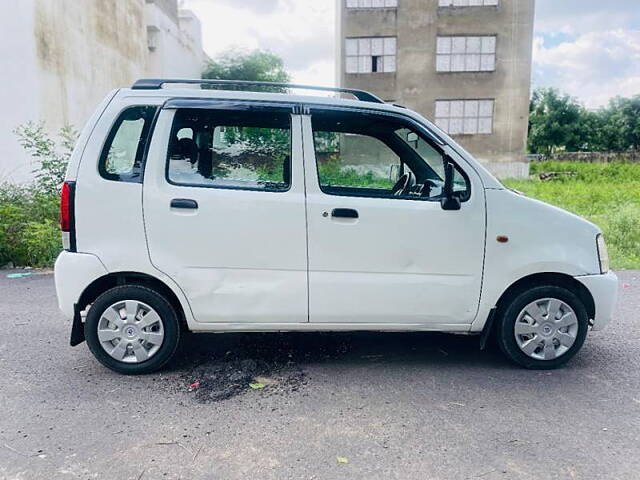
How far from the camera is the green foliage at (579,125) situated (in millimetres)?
49794

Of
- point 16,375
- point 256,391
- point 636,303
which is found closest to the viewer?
point 256,391

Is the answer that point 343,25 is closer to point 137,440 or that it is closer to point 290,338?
point 290,338

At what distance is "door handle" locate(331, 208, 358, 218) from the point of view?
3.68 meters

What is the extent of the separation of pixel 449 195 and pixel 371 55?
2520 centimetres

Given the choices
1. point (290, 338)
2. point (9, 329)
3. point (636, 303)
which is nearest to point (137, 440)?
point (290, 338)

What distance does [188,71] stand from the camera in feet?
91.9

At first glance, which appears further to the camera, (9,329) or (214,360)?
(9,329)

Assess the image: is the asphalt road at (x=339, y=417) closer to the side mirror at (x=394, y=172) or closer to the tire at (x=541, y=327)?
the tire at (x=541, y=327)

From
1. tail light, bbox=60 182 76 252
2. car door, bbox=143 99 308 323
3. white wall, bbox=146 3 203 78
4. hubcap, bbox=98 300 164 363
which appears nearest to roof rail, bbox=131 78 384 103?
car door, bbox=143 99 308 323

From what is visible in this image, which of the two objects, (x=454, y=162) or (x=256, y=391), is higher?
(x=454, y=162)

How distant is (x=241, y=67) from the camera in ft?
106

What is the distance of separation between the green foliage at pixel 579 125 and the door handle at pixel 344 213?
54412 millimetres

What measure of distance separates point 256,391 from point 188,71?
2739 cm

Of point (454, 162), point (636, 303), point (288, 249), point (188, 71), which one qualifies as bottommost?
point (636, 303)
